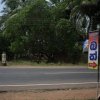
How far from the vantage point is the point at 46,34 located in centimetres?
3884

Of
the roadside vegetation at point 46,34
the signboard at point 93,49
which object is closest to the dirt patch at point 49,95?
the signboard at point 93,49

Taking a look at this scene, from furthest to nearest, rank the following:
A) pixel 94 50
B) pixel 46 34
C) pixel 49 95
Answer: pixel 46 34
pixel 49 95
pixel 94 50

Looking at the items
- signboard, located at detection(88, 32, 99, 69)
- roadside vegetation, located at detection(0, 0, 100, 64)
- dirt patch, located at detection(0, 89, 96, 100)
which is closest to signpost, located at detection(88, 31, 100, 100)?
signboard, located at detection(88, 32, 99, 69)

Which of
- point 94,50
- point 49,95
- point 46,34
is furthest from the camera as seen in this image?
point 46,34

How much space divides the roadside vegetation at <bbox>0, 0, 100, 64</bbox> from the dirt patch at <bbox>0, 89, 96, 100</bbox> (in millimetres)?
23416

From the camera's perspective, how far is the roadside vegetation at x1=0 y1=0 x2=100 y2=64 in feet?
126

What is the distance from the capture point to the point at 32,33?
39.0 m

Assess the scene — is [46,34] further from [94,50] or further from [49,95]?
[94,50]

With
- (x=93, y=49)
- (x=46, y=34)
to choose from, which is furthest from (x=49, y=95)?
(x=46, y=34)

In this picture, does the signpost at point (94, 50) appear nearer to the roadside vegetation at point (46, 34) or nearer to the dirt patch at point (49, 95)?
the dirt patch at point (49, 95)

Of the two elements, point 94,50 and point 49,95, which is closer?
point 94,50

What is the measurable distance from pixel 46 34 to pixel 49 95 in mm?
25903

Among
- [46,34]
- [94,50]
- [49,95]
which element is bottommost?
[49,95]

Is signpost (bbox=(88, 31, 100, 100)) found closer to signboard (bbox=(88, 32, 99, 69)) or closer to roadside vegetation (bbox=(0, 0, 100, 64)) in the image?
signboard (bbox=(88, 32, 99, 69))
